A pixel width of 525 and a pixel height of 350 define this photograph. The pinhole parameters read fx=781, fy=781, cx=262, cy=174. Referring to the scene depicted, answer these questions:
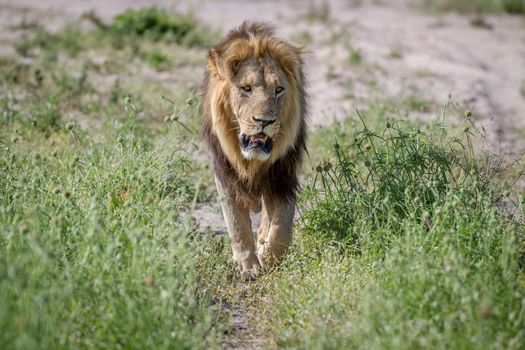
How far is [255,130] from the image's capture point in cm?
434

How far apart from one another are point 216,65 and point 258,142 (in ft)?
1.87

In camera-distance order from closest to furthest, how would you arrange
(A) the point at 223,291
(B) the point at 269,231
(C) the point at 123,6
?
1. (A) the point at 223,291
2. (B) the point at 269,231
3. (C) the point at 123,6

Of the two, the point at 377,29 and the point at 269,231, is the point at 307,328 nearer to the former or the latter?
the point at 269,231

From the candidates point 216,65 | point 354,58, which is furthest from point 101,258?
point 354,58

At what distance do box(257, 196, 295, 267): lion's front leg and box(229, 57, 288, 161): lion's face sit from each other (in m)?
0.40

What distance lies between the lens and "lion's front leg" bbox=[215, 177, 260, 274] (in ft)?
15.1

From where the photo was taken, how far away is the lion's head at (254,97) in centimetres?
438

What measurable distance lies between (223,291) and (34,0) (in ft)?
31.3

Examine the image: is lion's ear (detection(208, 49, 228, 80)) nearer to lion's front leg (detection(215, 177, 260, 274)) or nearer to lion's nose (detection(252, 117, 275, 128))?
lion's nose (detection(252, 117, 275, 128))

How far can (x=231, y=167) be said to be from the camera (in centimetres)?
476

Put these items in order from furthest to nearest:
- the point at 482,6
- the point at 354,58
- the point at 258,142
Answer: the point at 482,6 → the point at 354,58 → the point at 258,142


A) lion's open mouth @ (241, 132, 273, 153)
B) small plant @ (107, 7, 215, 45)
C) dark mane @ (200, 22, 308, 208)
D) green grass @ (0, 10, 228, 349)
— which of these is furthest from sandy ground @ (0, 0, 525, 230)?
lion's open mouth @ (241, 132, 273, 153)

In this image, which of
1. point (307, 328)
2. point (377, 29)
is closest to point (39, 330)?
point (307, 328)

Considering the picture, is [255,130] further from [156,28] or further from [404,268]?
[156,28]
